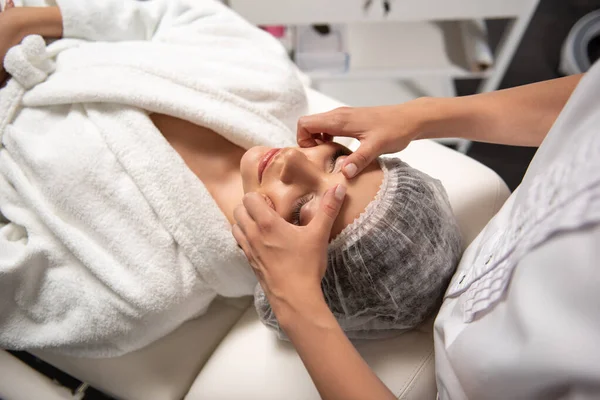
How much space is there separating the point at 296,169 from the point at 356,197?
114 mm

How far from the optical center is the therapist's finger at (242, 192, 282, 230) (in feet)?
2.00

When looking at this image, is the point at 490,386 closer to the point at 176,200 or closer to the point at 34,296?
the point at 176,200

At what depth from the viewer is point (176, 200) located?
0.82m

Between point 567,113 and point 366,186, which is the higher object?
point 567,113

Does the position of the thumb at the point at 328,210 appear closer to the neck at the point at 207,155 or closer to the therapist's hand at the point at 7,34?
the neck at the point at 207,155

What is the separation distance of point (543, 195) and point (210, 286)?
65cm

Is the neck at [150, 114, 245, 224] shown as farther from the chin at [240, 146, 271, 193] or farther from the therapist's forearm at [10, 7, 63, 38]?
the therapist's forearm at [10, 7, 63, 38]

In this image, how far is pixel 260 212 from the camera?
615 mm

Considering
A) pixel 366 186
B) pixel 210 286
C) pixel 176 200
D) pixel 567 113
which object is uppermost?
pixel 567 113

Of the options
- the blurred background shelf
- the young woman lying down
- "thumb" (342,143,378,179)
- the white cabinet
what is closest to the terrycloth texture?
the young woman lying down

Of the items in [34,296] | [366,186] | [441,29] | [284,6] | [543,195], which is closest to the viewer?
[543,195]

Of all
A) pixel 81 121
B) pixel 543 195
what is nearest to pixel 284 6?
pixel 81 121

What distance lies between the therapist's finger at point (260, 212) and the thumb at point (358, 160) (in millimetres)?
160

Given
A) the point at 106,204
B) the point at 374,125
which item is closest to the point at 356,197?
the point at 374,125
